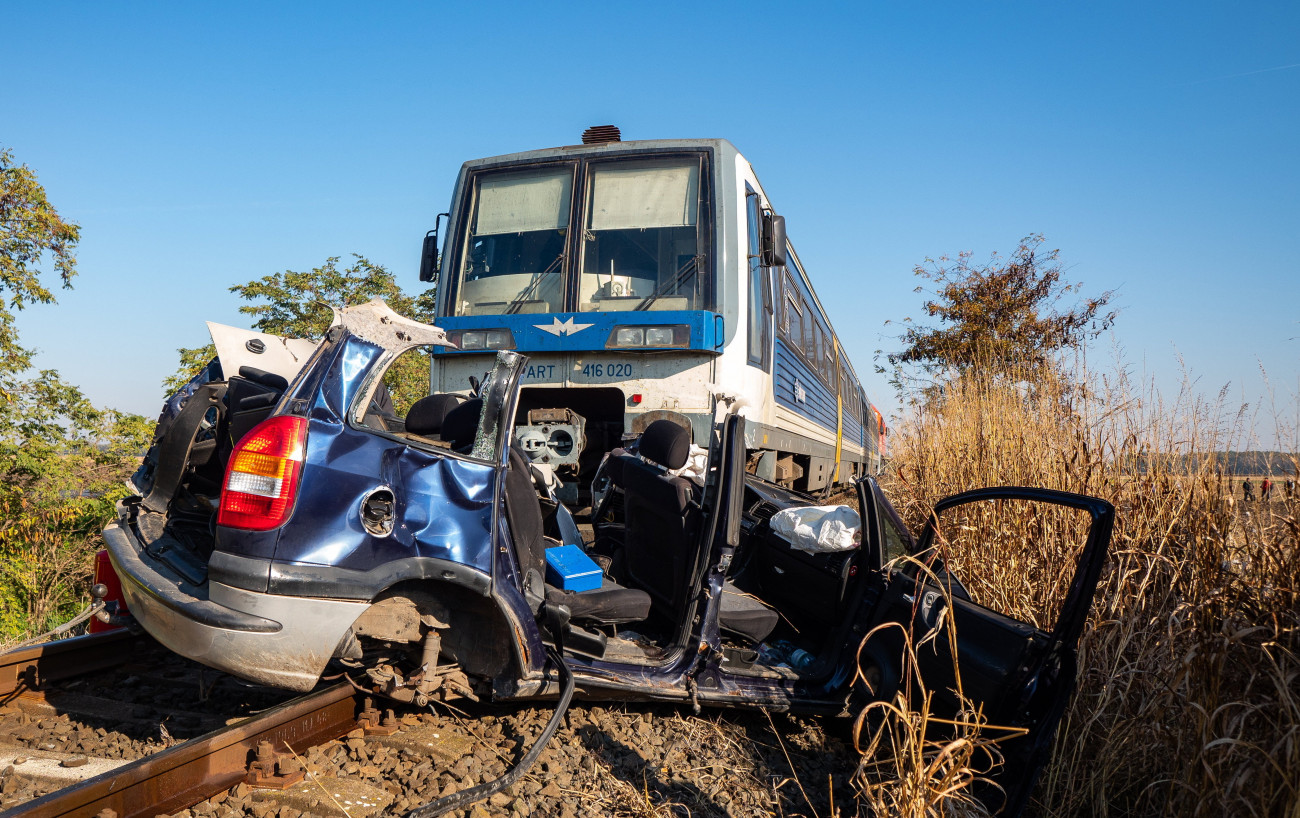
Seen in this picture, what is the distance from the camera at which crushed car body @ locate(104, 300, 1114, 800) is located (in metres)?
2.53

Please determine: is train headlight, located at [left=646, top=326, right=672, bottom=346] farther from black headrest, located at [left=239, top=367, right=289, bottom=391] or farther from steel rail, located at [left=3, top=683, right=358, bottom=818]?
steel rail, located at [left=3, top=683, right=358, bottom=818]

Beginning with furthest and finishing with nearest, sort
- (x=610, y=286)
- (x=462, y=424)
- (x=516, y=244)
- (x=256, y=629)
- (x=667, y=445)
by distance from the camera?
(x=516, y=244)
(x=610, y=286)
(x=667, y=445)
(x=462, y=424)
(x=256, y=629)

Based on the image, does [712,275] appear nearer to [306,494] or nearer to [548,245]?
[548,245]

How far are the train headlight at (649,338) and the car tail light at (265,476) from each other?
3588 mm

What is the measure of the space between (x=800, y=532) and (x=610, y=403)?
3161 millimetres

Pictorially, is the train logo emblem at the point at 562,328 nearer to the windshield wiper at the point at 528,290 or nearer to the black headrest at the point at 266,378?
the windshield wiper at the point at 528,290

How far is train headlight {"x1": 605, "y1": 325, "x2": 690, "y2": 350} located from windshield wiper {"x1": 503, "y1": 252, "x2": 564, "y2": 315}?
836 mm

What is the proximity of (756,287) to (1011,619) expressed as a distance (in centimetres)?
411

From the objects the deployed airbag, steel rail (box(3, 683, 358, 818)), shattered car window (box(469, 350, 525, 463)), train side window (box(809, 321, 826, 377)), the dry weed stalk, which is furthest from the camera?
train side window (box(809, 321, 826, 377))

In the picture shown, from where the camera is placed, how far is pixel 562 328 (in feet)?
20.2

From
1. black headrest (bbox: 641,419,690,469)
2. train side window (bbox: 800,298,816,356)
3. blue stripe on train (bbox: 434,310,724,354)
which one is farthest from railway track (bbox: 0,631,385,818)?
train side window (bbox: 800,298,816,356)

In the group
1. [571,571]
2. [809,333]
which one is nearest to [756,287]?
[571,571]

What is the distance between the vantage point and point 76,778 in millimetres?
2639

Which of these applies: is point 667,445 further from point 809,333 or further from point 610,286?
point 809,333
